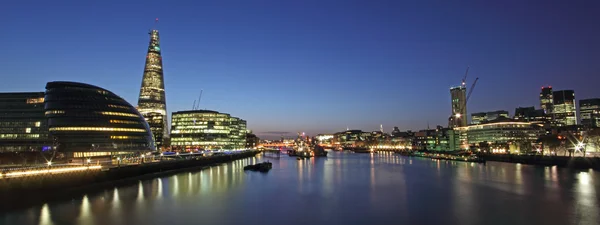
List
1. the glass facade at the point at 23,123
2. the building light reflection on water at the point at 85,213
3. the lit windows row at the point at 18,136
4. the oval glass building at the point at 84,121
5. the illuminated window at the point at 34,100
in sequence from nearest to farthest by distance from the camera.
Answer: the building light reflection on water at the point at 85,213, the oval glass building at the point at 84,121, the glass facade at the point at 23,123, the lit windows row at the point at 18,136, the illuminated window at the point at 34,100

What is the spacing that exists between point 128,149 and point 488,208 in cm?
9823

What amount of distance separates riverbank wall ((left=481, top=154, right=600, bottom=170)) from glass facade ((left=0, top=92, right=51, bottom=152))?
423 feet

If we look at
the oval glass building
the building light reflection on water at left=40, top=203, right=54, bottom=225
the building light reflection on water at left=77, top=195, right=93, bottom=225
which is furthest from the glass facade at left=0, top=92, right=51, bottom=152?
the building light reflection on water at left=40, top=203, right=54, bottom=225

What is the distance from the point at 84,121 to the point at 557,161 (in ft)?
401

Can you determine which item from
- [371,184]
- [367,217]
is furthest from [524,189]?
[367,217]

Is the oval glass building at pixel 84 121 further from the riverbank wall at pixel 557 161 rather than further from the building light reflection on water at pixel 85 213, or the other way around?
the riverbank wall at pixel 557 161

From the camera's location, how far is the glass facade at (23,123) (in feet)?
326

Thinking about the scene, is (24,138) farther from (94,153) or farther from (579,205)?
(579,205)

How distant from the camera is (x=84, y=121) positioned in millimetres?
99250

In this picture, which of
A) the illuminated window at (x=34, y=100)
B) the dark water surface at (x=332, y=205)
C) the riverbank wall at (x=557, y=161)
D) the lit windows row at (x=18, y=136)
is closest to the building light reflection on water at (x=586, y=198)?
the dark water surface at (x=332, y=205)

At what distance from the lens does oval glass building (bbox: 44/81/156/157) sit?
97312 millimetres

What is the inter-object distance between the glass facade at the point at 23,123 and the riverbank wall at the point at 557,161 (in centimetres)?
12882

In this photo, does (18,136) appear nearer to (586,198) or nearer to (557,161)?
(586,198)

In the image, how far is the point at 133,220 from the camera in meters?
31.2
